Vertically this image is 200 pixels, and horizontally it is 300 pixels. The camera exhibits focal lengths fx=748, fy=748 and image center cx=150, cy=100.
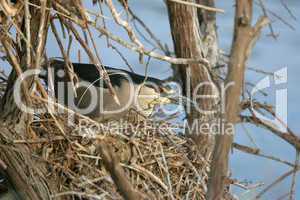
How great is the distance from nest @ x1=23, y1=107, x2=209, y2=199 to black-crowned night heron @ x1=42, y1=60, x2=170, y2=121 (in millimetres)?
121

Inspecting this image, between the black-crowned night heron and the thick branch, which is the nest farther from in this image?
the thick branch

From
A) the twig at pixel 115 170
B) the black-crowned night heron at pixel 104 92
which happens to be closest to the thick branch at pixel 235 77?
the twig at pixel 115 170

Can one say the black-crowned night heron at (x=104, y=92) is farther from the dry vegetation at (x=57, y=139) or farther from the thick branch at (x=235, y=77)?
the thick branch at (x=235, y=77)

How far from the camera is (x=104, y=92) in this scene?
2238 millimetres

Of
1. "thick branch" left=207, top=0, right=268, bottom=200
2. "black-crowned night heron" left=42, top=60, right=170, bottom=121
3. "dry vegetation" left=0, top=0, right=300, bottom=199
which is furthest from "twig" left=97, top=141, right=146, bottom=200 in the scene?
"black-crowned night heron" left=42, top=60, right=170, bottom=121

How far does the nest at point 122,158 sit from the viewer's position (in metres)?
1.80

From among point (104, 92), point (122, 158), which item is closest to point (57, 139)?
point (122, 158)

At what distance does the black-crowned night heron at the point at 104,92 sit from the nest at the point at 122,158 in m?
0.12

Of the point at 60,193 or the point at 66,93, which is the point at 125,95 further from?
the point at 60,193

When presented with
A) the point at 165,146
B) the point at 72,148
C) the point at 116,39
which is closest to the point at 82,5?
the point at 116,39

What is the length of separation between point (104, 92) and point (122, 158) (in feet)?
1.24

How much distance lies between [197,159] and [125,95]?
344mm

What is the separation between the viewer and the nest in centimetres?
180

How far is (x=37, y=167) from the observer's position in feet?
5.78
